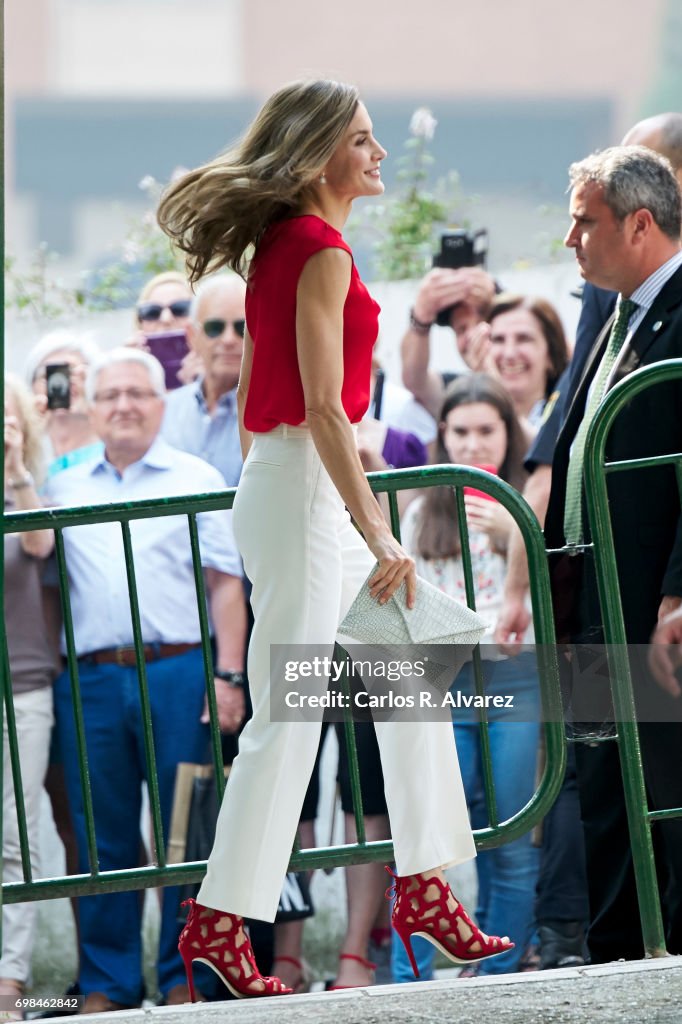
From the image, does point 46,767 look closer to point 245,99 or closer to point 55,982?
point 55,982

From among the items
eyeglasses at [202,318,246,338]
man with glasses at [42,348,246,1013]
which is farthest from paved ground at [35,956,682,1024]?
eyeglasses at [202,318,246,338]

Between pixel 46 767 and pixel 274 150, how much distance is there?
2.45 meters

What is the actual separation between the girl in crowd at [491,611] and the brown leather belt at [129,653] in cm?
78

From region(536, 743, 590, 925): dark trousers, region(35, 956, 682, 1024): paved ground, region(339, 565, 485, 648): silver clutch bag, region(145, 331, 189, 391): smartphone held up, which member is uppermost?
region(145, 331, 189, 391): smartphone held up

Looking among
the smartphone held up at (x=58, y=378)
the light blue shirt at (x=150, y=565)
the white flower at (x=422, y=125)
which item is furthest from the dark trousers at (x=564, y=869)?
the white flower at (x=422, y=125)

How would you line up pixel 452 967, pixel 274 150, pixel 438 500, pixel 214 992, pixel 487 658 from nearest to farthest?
pixel 274 150, pixel 487 658, pixel 214 992, pixel 438 500, pixel 452 967

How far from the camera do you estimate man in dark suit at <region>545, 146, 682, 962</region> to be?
11.6 feet

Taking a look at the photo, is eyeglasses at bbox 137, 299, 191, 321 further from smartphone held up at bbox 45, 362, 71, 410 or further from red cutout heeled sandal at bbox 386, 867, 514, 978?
red cutout heeled sandal at bbox 386, 867, 514, 978

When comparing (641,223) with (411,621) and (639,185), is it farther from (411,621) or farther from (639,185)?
(411,621)

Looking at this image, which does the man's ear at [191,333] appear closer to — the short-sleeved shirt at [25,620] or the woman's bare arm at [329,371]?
the short-sleeved shirt at [25,620]

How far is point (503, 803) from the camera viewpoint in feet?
14.8

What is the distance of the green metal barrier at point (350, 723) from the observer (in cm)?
345

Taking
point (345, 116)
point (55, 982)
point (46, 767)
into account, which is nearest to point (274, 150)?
point (345, 116)

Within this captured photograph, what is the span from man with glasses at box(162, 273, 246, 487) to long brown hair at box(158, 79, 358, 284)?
227 cm
